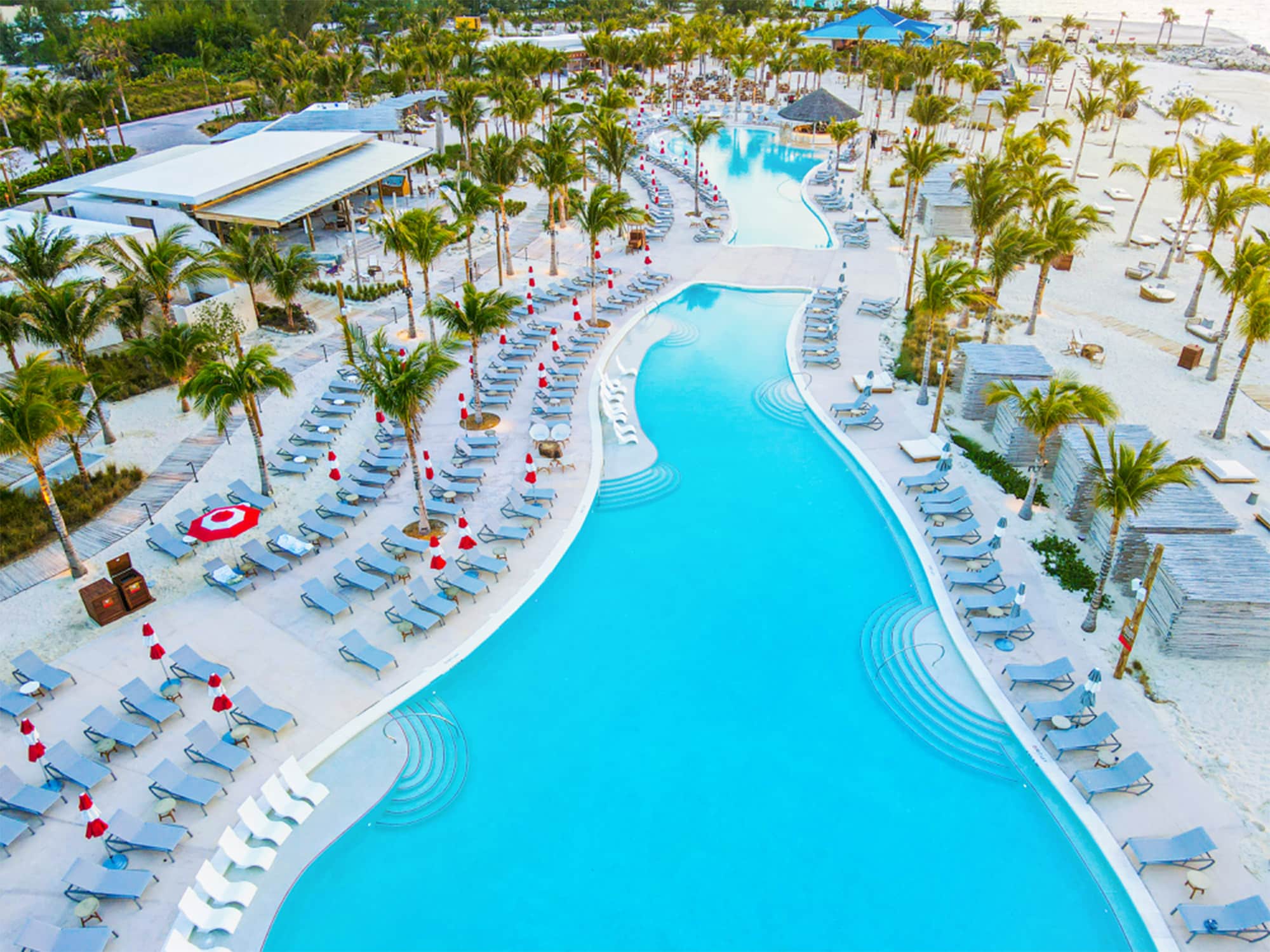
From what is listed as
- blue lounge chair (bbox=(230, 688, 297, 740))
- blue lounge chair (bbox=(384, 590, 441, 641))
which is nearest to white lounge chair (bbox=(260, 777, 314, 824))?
blue lounge chair (bbox=(230, 688, 297, 740))

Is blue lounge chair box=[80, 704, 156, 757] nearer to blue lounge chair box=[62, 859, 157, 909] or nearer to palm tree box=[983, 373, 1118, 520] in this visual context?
blue lounge chair box=[62, 859, 157, 909]

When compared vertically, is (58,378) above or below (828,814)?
above

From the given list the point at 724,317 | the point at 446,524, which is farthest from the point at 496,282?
the point at 446,524

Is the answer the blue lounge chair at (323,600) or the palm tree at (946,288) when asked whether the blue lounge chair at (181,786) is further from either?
the palm tree at (946,288)

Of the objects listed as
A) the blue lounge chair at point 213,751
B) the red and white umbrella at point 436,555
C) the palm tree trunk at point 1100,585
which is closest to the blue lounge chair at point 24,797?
the blue lounge chair at point 213,751

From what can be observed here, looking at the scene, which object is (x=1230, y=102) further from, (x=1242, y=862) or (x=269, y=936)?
(x=269, y=936)

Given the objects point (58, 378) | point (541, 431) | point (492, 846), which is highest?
point (58, 378)
